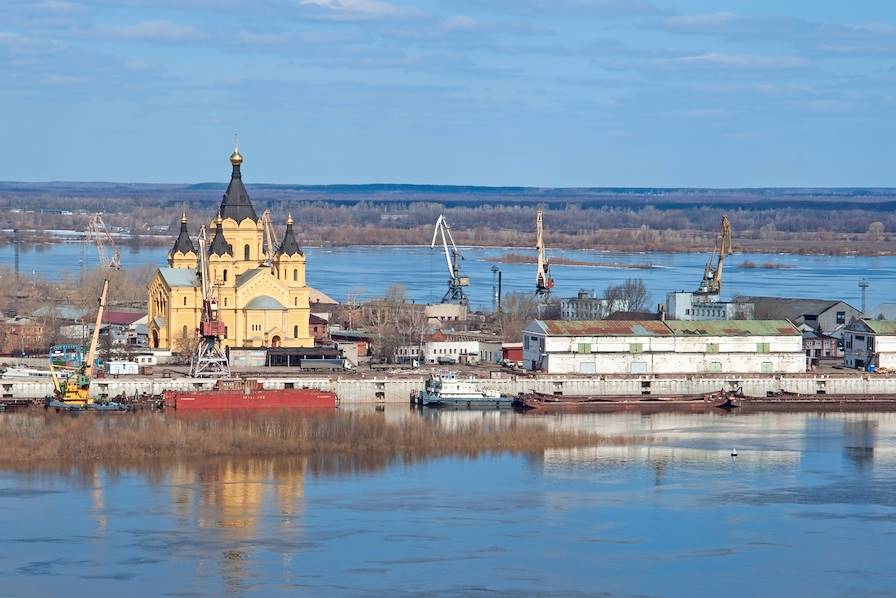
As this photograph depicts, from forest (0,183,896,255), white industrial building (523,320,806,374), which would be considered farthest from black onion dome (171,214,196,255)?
forest (0,183,896,255)

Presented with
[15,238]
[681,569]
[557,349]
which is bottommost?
[681,569]

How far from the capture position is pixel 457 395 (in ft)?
96.9

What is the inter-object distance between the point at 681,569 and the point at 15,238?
7086 centimetres

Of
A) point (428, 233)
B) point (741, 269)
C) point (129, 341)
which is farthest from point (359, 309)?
point (428, 233)

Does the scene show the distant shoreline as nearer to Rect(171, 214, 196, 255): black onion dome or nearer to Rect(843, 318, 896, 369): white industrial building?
Rect(171, 214, 196, 255): black onion dome

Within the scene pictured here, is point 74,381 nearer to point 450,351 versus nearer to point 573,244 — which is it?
point 450,351

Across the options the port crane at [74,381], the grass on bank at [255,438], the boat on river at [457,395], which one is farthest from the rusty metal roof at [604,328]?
the port crane at [74,381]

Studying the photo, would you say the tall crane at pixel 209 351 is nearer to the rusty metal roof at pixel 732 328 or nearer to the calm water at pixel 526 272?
the rusty metal roof at pixel 732 328

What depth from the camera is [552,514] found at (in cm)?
2059

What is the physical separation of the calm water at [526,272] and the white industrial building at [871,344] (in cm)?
1159

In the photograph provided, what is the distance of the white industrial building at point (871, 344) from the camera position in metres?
32.4

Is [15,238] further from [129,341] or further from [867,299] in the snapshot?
[129,341]

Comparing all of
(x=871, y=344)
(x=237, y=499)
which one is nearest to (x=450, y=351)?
(x=871, y=344)

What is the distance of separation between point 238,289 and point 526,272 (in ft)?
102
